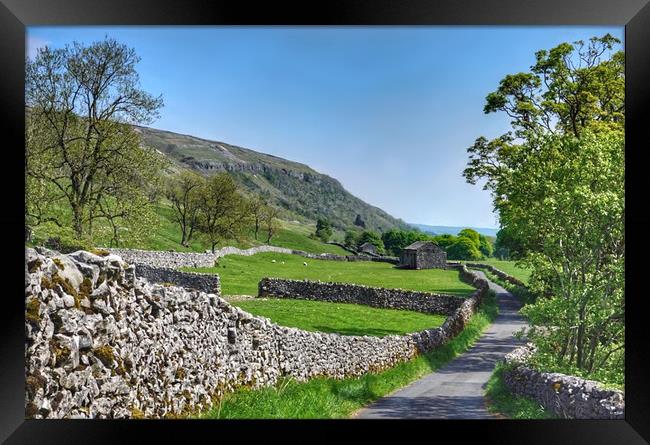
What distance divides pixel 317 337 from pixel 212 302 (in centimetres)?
249

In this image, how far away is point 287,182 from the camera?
210 feet

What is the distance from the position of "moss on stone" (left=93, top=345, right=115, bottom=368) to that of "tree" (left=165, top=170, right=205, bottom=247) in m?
20.7

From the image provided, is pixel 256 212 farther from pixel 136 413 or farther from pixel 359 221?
pixel 136 413

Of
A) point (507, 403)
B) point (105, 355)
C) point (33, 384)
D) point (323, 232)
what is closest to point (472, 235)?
point (323, 232)

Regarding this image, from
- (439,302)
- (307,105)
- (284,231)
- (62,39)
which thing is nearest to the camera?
(62,39)

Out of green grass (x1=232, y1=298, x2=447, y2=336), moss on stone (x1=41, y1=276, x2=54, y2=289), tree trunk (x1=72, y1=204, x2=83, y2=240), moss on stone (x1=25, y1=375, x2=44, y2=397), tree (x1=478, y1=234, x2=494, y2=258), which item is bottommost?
green grass (x1=232, y1=298, x2=447, y2=336)

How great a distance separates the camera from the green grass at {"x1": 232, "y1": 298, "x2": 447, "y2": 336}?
1323 centimetres

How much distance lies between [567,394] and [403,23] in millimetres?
5171

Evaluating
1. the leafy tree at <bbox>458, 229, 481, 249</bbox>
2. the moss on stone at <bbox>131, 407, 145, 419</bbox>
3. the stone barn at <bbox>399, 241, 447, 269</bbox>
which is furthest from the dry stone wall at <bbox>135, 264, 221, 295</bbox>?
the leafy tree at <bbox>458, 229, 481, 249</bbox>

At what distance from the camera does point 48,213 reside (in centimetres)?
1345

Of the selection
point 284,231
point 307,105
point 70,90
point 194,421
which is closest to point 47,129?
point 70,90

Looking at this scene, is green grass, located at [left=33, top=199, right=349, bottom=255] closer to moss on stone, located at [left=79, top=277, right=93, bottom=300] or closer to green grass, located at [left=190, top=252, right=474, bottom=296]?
green grass, located at [left=190, top=252, right=474, bottom=296]

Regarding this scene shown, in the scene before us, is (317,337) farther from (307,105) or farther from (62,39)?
(307,105)

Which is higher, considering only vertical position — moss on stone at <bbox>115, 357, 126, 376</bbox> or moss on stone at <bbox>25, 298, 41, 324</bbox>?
moss on stone at <bbox>25, 298, 41, 324</bbox>
